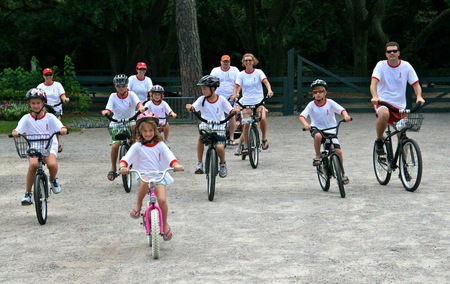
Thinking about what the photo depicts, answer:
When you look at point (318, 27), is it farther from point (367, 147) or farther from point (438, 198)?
point (438, 198)

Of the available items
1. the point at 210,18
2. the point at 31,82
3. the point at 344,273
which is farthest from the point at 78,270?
the point at 210,18

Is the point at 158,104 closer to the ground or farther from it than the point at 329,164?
farther from it

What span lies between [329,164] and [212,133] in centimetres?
171

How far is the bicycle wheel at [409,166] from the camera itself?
1257cm

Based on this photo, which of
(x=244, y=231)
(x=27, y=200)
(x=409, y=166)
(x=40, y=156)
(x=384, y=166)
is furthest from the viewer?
(x=384, y=166)

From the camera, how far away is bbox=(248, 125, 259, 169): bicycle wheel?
51.8 feet

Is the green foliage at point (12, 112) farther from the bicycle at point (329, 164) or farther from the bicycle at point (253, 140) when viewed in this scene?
the bicycle at point (329, 164)

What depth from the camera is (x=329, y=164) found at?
12.5 m

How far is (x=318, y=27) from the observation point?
160ft

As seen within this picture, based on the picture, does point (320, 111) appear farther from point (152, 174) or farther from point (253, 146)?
point (152, 174)

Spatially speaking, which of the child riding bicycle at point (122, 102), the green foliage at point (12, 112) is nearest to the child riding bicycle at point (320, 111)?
the child riding bicycle at point (122, 102)

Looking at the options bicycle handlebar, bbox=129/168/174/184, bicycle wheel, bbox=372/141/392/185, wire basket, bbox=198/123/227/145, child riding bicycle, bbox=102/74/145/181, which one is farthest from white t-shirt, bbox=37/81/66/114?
bicycle handlebar, bbox=129/168/174/184

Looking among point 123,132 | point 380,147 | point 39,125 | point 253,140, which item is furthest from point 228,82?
point 39,125

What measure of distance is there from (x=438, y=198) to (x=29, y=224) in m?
5.27
